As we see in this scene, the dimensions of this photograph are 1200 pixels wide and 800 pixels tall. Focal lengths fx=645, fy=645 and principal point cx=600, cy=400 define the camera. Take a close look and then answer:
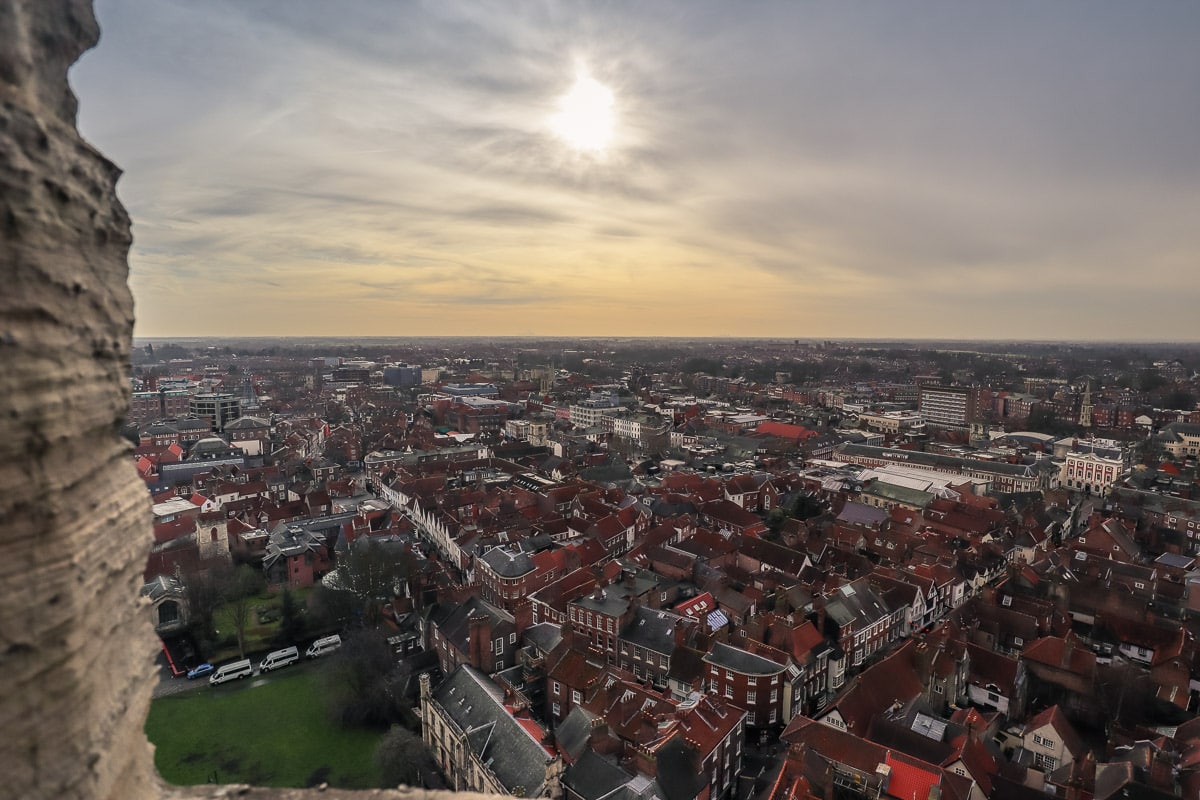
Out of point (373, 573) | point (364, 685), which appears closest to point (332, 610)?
point (373, 573)

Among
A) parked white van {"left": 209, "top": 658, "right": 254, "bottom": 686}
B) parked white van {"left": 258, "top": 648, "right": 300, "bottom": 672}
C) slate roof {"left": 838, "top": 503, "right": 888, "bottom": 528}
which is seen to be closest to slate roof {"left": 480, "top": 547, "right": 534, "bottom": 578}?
parked white van {"left": 258, "top": 648, "right": 300, "bottom": 672}

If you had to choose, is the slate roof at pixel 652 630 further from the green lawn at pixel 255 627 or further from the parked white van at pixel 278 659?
the green lawn at pixel 255 627

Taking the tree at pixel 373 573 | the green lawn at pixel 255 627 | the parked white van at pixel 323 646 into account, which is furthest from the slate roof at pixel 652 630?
the green lawn at pixel 255 627

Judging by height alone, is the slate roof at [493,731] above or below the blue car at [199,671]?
above

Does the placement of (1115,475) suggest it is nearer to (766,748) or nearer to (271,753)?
(766,748)

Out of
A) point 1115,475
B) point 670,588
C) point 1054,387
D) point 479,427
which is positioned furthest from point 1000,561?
point 1054,387
